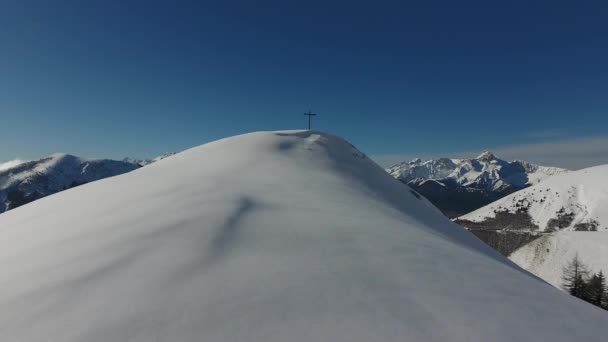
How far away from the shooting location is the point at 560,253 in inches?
3561

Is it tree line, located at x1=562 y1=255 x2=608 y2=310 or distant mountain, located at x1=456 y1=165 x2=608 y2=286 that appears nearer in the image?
tree line, located at x1=562 y1=255 x2=608 y2=310

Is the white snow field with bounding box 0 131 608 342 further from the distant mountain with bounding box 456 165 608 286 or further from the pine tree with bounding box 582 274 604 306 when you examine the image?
the distant mountain with bounding box 456 165 608 286

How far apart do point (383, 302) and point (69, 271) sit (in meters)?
5.49

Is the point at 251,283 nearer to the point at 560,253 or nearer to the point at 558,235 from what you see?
the point at 560,253

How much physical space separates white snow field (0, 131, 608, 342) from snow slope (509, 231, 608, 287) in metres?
100

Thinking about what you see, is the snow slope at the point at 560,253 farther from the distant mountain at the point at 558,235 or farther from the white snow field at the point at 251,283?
the white snow field at the point at 251,283

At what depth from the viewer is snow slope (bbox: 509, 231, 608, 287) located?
264 ft

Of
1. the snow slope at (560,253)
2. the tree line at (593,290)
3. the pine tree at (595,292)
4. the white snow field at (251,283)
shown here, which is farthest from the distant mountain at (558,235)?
the white snow field at (251,283)

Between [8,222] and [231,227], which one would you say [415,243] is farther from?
[8,222]

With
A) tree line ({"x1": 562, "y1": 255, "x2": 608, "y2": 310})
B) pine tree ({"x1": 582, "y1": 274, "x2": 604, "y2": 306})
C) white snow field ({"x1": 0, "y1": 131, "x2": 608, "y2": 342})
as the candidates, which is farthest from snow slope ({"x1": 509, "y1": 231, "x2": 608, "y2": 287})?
white snow field ({"x1": 0, "y1": 131, "x2": 608, "y2": 342})

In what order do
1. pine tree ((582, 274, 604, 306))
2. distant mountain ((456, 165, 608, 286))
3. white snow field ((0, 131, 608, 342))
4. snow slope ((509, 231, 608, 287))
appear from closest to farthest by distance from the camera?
white snow field ((0, 131, 608, 342))
pine tree ((582, 274, 604, 306))
snow slope ((509, 231, 608, 287))
distant mountain ((456, 165, 608, 286))

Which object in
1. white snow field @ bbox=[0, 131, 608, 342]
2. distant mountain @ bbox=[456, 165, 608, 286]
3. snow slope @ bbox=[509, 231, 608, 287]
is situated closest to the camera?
white snow field @ bbox=[0, 131, 608, 342]

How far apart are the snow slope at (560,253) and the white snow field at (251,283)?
100205 millimetres

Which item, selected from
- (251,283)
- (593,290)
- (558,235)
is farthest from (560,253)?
(251,283)
